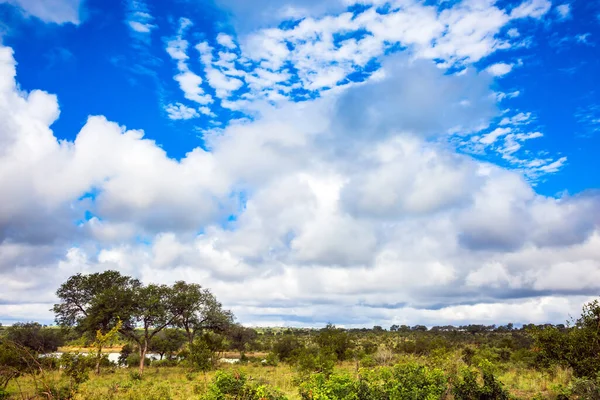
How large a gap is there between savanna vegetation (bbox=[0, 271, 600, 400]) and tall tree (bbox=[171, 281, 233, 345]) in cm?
13

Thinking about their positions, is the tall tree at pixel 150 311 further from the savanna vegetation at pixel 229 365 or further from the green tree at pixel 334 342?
the green tree at pixel 334 342

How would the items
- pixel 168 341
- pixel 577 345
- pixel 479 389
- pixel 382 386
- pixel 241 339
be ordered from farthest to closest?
pixel 241 339 → pixel 168 341 → pixel 577 345 → pixel 479 389 → pixel 382 386

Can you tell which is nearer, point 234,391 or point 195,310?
point 234,391

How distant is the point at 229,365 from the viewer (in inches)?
1850

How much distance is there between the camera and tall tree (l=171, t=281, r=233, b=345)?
144 feet

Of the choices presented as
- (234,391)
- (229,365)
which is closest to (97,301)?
(229,365)

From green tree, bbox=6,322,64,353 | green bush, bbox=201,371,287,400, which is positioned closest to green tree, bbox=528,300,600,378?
green bush, bbox=201,371,287,400

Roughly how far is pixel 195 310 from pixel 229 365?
790cm

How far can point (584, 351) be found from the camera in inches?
751

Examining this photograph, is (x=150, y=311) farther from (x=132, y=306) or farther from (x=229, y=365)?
(x=229, y=365)

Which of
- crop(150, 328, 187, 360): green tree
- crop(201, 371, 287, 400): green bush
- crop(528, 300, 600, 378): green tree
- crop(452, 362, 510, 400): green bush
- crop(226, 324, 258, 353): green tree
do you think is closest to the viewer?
crop(201, 371, 287, 400): green bush

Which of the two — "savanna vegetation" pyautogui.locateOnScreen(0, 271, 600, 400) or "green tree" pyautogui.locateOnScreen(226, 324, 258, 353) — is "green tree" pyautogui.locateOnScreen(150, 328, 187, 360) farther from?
"green tree" pyautogui.locateOnScreen(226, 324, 258, 353)

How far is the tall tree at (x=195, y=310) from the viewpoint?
44.0 metres

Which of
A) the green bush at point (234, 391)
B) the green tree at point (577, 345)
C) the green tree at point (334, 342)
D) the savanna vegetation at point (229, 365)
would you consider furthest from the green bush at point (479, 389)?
the green tree at point (334, 342)
